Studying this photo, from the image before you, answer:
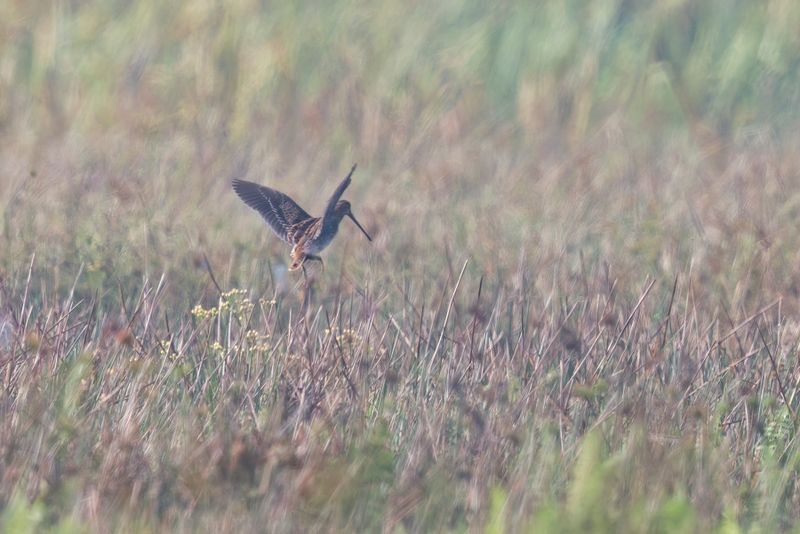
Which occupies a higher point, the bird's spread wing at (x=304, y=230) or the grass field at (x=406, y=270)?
the bird's spread wing at (x=304, y=230)

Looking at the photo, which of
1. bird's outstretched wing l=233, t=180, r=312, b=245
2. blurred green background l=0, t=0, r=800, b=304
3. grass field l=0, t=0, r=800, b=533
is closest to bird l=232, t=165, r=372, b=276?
bird's outstretched wing l=233, t=180, r=312, b=245

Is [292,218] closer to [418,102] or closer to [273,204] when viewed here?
[273,204]

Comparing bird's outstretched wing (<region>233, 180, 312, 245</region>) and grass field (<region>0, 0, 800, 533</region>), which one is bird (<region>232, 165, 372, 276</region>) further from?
grass field (<region>0, 0, 800, 533</region>)

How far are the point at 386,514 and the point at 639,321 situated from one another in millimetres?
1446

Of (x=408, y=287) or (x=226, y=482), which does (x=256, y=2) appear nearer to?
(x=408, y=287)

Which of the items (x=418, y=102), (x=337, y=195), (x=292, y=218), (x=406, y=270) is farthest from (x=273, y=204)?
(x=418, y=102)

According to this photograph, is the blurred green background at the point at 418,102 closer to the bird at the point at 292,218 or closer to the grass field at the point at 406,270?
the grass field at the point at 406,270

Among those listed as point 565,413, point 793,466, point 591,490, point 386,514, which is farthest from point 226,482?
point 793,466

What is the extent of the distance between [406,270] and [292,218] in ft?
3.28

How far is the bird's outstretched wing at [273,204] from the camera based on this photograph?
516 cm

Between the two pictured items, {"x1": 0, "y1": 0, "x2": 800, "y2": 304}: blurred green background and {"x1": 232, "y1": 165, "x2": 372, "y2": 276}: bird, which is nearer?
{"x1": 232, "y1": 165, "x2": 372, "y2": 276}: bird

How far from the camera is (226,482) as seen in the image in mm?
3336

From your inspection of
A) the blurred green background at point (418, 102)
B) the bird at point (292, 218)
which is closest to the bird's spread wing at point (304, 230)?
the bird at point (292, 218)

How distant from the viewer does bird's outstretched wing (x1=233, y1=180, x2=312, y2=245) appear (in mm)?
5156
